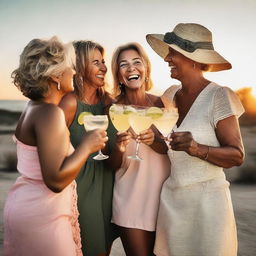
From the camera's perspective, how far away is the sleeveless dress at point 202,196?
2785mm

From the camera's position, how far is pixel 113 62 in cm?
365

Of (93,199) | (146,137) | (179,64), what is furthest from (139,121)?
(93,199)

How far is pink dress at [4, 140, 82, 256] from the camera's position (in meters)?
2.40

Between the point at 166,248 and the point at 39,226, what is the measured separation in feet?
3.40

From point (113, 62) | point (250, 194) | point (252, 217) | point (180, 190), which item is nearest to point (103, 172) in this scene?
point (180, 190)

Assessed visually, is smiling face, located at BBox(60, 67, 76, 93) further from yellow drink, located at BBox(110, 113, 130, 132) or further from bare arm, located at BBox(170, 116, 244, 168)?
bare arm, located at BBox(170, 116, 244, 168)

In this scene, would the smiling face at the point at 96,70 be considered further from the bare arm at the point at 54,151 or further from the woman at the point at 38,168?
the bare arm at the point at 54,151

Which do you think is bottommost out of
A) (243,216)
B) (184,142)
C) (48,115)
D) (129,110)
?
(243,216)

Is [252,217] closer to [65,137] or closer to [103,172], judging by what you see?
[103,172]

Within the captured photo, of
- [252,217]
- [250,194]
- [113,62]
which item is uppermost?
[113,62]

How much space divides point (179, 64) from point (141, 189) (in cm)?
103

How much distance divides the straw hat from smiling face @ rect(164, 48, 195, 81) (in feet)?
0.26

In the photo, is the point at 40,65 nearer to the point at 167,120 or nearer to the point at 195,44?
the point at 167,120

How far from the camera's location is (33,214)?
2.40 metres
